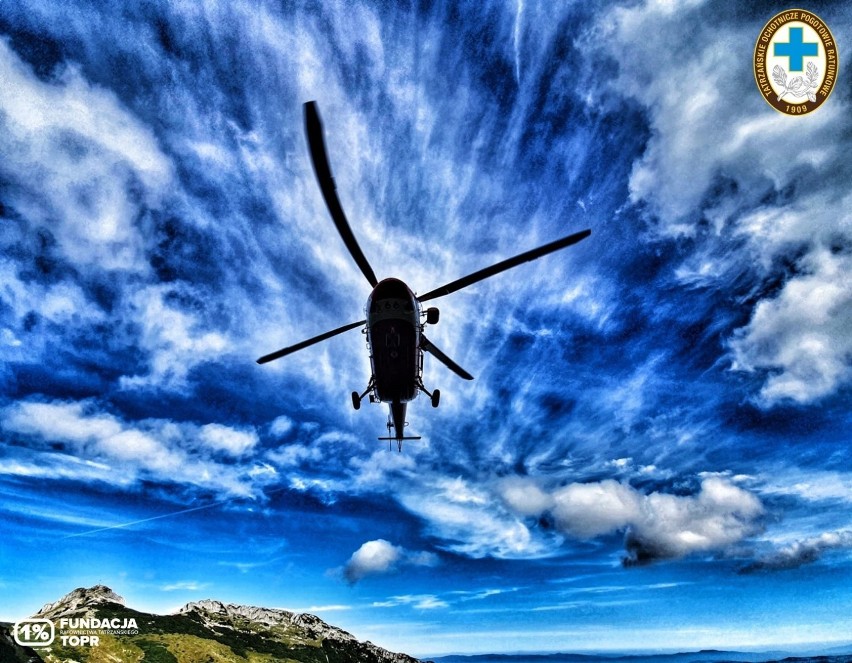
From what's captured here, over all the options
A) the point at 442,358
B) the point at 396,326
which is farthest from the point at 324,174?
the point at 442,358

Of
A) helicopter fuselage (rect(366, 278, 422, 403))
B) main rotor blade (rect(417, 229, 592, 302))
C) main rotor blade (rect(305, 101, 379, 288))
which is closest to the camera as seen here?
main rotor blade (rect(305, 101, 379, 288))

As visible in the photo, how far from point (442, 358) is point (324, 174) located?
76.1 ft

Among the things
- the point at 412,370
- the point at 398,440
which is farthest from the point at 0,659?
the point at 412,370

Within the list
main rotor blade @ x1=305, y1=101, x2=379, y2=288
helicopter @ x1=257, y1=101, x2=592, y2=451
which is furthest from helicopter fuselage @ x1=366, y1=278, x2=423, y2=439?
main rotor blade @ x1=305, y1=101, x2=379, y2=288

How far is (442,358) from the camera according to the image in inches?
1646

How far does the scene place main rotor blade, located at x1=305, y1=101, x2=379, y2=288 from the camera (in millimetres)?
19047

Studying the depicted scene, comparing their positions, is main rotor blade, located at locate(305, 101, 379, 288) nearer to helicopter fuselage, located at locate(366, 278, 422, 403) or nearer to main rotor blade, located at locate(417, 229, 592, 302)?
helicopter fuselage, located at locate(366, 278, 422, 403)

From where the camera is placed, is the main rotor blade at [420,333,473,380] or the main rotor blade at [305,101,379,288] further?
the main rotor blade at [420,333,473,380]

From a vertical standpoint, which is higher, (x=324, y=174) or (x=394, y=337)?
(x=394, y=337)

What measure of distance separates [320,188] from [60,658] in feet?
861

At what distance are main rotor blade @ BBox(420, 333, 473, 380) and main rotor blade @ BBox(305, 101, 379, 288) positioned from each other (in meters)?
11.1

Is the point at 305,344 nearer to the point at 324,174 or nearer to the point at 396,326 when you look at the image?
the point at 396,326

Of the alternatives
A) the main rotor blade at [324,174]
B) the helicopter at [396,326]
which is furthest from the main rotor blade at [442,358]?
the main rotor blade at [324,174]

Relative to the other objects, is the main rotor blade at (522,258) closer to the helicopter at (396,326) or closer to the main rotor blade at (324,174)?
the helicopter at (396,326)
